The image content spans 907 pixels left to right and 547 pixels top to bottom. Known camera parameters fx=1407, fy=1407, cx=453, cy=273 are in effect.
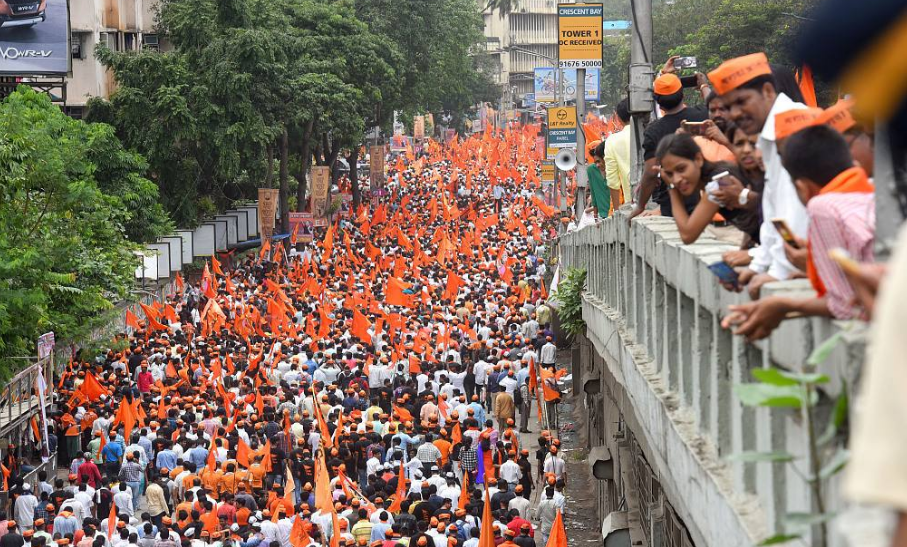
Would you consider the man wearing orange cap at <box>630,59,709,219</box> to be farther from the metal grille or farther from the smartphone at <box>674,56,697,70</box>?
the metal grille

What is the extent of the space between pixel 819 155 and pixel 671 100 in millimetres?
5341

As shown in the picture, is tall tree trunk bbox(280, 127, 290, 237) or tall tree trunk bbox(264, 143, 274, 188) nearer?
tall tree trunk bbox(264, 143, 274, 188)

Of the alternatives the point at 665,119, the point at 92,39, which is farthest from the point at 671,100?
the point at 92,39

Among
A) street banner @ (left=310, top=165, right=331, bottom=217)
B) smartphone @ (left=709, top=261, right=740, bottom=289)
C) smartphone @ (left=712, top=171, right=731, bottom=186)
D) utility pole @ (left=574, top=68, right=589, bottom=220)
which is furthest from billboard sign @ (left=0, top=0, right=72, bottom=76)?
smartphone @ (left=709, top=261, right=740, bottom=289)

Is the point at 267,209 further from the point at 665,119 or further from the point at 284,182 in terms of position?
the point at 665,119

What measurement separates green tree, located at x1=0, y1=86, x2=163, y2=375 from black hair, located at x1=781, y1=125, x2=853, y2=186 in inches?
581

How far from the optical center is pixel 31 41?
102 ft

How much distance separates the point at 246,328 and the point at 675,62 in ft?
50.7

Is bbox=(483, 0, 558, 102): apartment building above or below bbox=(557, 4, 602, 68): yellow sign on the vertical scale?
above

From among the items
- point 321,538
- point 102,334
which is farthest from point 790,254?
point 102,334

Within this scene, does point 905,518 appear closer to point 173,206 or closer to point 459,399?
point 459,399

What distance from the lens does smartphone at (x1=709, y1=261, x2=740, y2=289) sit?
5062 millimetres

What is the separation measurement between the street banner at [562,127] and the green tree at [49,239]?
948 centimetres

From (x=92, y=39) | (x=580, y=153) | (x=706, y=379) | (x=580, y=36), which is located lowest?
(x=580, y=153)
